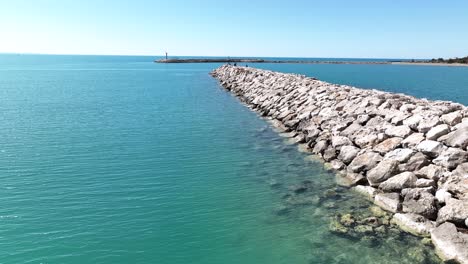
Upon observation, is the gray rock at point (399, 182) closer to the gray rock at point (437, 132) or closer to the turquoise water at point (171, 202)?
the turquoise water at point (171, 202)

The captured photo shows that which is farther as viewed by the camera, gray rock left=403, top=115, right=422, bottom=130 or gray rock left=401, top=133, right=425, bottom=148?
gray rock left=403, top=115, right=422, bottom=130

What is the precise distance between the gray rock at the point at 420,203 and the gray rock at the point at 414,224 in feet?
0.85

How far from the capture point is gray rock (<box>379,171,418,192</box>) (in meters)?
12.1

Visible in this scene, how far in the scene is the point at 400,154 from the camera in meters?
13.6

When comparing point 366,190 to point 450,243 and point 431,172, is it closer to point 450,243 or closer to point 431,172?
point 431,172

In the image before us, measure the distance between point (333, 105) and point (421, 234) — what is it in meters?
13.9

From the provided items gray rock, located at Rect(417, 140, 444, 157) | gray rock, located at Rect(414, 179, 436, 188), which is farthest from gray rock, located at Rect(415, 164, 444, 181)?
gray rock, located at Rect(417, 140, 444, 157)

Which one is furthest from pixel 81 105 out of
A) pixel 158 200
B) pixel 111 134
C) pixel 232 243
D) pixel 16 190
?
pixel 232 243

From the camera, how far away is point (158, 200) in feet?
39.6

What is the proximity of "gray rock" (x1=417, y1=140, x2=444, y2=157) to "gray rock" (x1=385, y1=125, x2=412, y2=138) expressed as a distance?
58.8 inches

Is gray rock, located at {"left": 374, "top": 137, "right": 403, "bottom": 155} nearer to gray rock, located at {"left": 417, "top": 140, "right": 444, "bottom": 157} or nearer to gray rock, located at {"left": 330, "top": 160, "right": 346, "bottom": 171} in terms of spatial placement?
gray rock, located at {"left": 417, "top": 140, "right": 444, "bottom": 157}

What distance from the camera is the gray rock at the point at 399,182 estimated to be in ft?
39.5

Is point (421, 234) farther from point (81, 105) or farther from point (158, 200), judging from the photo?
point (81, 105)

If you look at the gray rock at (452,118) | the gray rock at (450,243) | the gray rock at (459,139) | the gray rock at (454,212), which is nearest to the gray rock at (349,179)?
the gray rock at (459,139)
